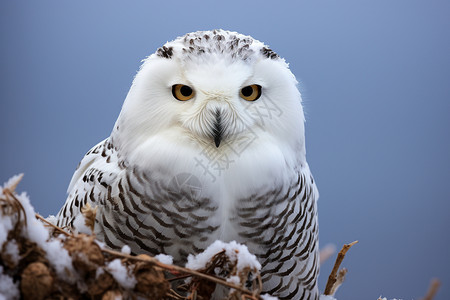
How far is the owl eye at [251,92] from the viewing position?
0.89 meters

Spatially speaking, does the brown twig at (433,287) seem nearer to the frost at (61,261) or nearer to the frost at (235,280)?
the frost at (235,280)

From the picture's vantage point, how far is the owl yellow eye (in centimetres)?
88

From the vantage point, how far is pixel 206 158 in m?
0.88

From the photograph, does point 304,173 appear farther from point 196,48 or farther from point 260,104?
point 196,48

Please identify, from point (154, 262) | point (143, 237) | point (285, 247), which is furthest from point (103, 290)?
point (285, 247)

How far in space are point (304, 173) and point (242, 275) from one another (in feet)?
1.51

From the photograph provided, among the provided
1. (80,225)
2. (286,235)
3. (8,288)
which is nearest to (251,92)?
(286,235)

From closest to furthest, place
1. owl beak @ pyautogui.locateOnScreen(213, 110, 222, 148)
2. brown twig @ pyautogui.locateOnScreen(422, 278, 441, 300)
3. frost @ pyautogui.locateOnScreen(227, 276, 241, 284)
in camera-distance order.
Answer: brown twig @ pyautogui.locateOnScreen(422, 278, 441, 300) < frost @ pyautogui.locateOnScreen(227, 276, 241, 284) < owl beak @ pyautogui.locateOnScreen(213, 110, 222, 148)

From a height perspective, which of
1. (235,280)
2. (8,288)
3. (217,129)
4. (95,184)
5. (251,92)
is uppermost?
(251,92)

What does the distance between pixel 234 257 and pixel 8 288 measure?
0.30m

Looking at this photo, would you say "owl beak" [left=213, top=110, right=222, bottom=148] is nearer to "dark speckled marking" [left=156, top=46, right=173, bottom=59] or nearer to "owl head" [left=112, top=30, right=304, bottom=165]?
"owl head" [left=112, top=30, right=304, bottom=165]

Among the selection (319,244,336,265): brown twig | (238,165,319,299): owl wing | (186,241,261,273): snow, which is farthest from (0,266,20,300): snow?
(319,244,336,265): brown twig

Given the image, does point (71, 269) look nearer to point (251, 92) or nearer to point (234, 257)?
point (234, 257)

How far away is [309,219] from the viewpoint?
103cm
